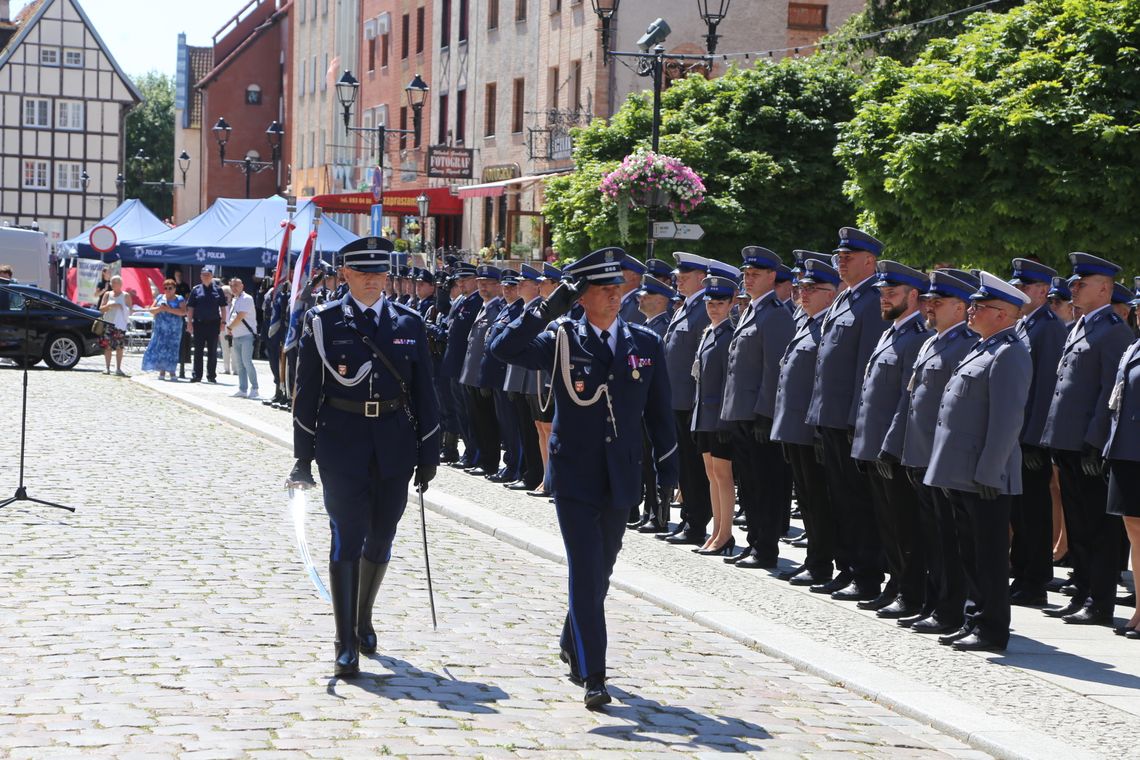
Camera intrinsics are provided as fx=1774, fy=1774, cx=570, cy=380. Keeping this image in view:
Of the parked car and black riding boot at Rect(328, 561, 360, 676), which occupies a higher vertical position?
the parked car

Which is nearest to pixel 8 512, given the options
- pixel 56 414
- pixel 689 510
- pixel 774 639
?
pixel 689 510

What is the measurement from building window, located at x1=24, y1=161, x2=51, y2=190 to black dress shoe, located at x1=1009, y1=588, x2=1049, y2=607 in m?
76.8

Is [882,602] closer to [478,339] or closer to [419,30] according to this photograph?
[478,339]

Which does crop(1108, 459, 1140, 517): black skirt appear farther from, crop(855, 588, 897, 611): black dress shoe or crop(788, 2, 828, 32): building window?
crop(788, 2, 828, 32): building window

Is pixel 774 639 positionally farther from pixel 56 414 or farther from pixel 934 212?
pixel 56 414

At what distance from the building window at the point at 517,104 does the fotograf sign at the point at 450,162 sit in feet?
6.79

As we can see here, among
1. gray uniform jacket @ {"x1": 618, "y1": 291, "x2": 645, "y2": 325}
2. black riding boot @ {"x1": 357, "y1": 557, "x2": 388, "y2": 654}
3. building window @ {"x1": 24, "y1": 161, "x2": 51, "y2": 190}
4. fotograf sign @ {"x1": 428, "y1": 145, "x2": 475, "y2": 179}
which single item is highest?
building window @ {"x1": 24, "y1": 161, "x2": 51, "y2": 190}

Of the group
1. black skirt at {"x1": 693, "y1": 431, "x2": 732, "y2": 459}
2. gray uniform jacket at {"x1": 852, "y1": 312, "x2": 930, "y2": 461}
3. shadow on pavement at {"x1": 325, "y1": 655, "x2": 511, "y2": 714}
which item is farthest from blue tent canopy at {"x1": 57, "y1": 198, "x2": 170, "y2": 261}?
shadow on pavement at {"x1": 325, "y1": 655, "x2": 511, "y2": 714}

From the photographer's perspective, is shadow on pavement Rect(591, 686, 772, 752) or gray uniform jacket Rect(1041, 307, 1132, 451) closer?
Result: shadow on pavement Rect(591, 686, 772, 752)

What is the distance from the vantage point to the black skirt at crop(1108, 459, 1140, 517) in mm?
9492

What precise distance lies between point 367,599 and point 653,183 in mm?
13364

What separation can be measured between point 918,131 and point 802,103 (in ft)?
34.4

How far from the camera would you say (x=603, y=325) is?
7.82m

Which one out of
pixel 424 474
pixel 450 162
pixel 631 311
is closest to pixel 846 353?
pixel 424 474
